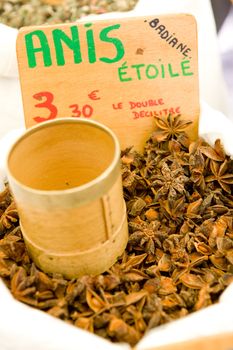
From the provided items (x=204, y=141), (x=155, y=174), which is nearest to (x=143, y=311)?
(x=155, y=174)

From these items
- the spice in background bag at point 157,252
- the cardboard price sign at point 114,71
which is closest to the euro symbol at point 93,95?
the cardboard price sign at point 114,71

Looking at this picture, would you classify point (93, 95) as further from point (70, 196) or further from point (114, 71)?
point (70, 196)

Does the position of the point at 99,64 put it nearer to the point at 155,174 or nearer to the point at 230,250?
the point at 155,174

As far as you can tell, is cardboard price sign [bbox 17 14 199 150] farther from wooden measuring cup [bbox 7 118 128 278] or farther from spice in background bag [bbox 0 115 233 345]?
wooden measuring cup [bbox 7 118 128 278]

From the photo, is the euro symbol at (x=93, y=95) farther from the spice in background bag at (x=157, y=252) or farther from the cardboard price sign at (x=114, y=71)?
the spice in background bag at (x=157, y=252)

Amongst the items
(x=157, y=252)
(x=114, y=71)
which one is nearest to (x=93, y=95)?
(x=114, y=71)

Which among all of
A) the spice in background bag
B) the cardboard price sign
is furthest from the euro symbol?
the spice in background bag
